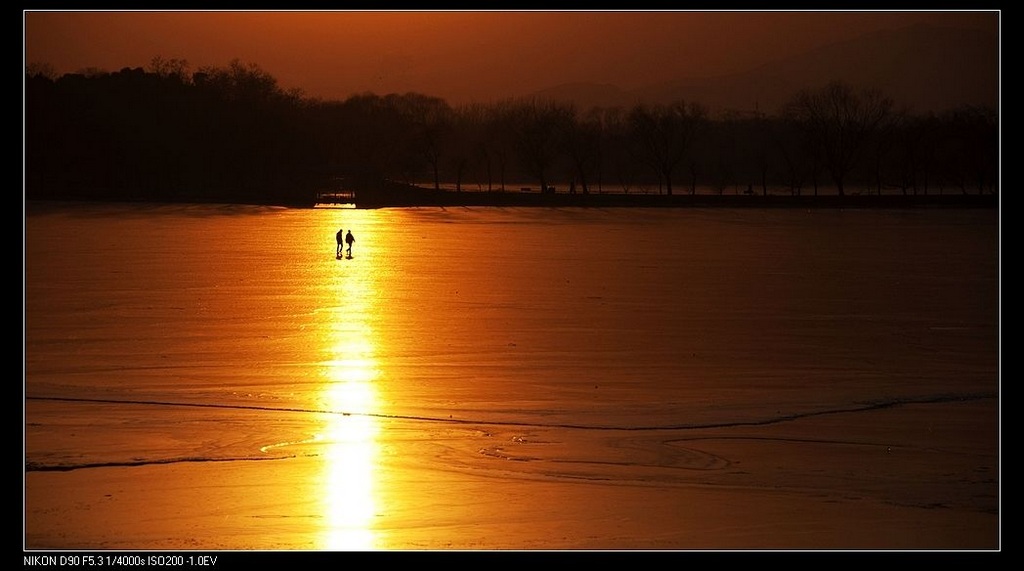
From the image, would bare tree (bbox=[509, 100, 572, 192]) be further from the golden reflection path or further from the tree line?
the golden reflection path

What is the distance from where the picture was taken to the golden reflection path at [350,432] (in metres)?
10.5

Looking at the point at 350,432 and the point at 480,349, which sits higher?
the point at 480,349

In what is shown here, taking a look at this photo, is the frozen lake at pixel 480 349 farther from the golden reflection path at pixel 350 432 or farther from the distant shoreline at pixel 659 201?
the distant shoreline at pixel 659 201

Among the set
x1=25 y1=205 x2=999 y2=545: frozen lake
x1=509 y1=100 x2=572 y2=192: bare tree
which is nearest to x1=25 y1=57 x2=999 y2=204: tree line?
x1=509 y1=100 x2=572 y2=192: bare tree

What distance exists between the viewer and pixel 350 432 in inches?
522

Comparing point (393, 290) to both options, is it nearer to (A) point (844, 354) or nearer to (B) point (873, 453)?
(A) point (844, 354)

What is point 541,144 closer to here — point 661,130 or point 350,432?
point 661,130

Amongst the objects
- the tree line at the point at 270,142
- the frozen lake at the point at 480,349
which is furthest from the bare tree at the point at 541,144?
the frozen lake at the point at 480,349

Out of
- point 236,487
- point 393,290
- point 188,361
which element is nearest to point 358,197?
point 393,290

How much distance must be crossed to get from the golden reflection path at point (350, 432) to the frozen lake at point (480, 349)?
0.06 metres

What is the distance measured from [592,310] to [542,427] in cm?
959

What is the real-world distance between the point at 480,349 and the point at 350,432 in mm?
5292

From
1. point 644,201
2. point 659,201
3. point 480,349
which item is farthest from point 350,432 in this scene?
point 644,201

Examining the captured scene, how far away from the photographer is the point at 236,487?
11.4 m
